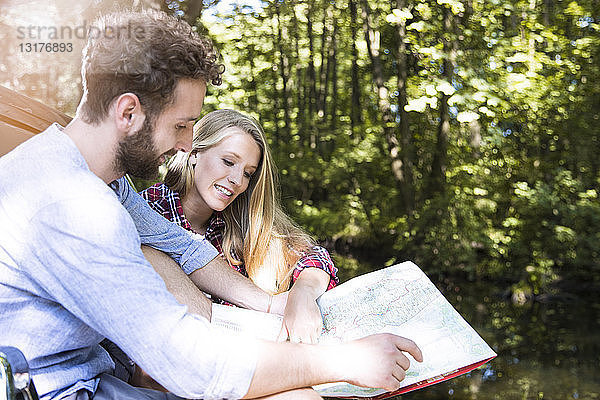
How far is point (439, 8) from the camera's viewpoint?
736 centimetres

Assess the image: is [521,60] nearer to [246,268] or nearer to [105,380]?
[246,268]

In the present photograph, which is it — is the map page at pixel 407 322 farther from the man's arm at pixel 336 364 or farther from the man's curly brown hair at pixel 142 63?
the man's curly brown hair at pixel 142 63

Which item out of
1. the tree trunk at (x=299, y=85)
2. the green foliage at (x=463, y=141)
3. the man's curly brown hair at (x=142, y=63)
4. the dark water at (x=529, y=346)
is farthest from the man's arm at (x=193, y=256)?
the tree trunk at (x=299, y=85)

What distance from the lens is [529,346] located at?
19.8ft

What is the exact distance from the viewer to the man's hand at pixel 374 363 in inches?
48.9

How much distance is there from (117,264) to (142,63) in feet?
1.45

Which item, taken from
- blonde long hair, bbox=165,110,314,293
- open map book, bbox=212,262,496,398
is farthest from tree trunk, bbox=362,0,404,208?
open map book, bbox=212,262,496,398

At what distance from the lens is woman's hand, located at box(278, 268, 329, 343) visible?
1.54 metres

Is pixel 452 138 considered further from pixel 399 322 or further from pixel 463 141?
pixel 399 322

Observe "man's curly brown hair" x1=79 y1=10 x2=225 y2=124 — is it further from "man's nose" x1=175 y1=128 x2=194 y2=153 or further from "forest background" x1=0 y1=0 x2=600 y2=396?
"forest background" x1=0 y1=0 x2=600 y2=396

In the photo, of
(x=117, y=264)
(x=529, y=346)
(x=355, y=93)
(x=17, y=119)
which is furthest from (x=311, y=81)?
(x=117, y=264)

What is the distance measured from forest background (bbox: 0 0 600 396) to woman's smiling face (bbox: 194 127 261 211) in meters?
2.44

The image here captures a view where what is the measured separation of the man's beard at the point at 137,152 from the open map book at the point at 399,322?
0.41 m

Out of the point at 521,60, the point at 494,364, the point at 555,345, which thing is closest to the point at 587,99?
the point at 521,60
